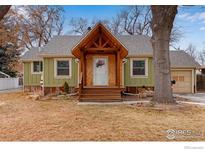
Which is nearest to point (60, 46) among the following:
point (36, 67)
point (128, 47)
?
point (36, 67)

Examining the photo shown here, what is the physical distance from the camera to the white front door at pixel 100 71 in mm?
9219

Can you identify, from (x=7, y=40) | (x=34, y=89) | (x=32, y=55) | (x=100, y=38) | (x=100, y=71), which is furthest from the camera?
(x=32, y=55)

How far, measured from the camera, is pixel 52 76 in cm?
1009

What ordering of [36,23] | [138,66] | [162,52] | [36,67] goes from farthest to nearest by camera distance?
[36,67] < [138,66] < [162,52] < [36,23]

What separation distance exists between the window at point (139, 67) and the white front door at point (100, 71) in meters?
1.25

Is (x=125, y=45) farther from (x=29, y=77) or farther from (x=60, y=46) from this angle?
(x=29, y=77)

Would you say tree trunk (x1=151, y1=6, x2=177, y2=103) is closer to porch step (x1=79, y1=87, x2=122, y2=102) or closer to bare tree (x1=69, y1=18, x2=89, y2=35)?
porch step (x1=79, y1=87, x2=122, y2=102)

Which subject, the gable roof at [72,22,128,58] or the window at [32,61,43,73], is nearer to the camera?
the gable roof at [72,22,128,58]

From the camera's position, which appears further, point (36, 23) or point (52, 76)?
point (52, 76)

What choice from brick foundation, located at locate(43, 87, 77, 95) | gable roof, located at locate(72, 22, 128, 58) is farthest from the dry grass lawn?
brick foundation, located at locate(43, 87, 77, 95)

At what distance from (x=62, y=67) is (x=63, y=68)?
6 centimetres

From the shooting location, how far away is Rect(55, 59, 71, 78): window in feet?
33.1

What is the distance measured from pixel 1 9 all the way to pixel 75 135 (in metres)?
2.39
